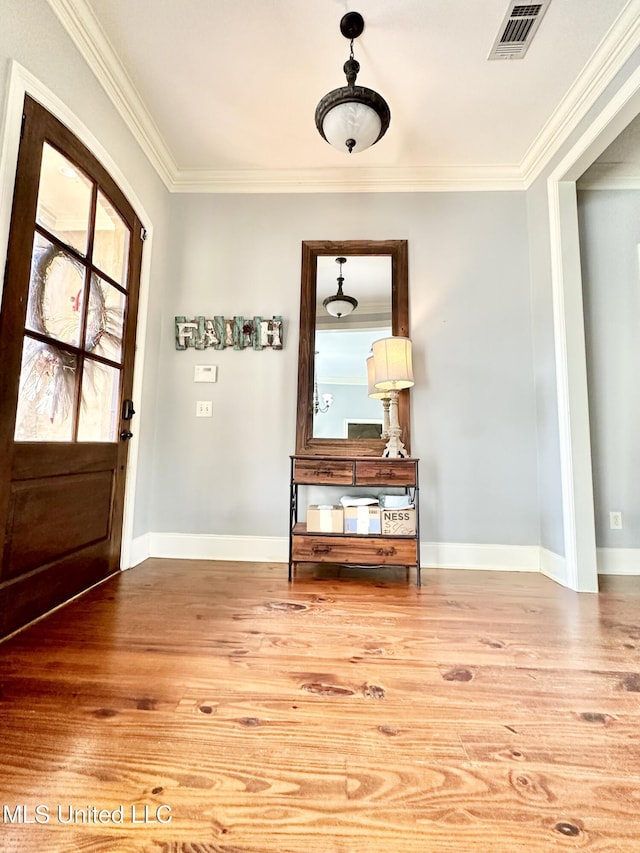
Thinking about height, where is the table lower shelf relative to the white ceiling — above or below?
below

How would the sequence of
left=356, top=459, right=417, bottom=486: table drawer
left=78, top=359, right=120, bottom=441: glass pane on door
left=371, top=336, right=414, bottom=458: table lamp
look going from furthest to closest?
left=371, top=336, right=414, bottom=458: table lamp < left=356, top=459, right=417, bottom=486: table drawer < left=78, top=359, right=120, bottom=441: glass pane on door

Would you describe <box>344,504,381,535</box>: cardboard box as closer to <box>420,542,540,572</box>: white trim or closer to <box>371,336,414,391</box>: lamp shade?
<box>420,542,540,572</box>: white trim

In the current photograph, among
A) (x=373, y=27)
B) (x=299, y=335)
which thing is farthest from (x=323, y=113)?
(x=299, y=335)

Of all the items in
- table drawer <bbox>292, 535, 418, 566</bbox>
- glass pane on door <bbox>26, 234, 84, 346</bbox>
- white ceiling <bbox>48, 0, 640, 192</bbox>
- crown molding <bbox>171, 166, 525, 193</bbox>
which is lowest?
table drawer <bbox>292, 535, 418, 566</bbox>

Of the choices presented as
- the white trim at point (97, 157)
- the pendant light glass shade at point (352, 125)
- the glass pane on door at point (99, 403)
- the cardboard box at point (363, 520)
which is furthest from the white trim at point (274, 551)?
the pendant light glass shade at point (352, 125)

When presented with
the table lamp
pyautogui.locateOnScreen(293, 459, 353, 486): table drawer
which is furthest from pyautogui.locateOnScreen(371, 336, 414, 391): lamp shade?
pyautogui.locateOnScreen(293, 459, 353, 486): table drawer

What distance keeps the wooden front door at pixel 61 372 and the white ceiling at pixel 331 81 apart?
Answer: 574 millimetres

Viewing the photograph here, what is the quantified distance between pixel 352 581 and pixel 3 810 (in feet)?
5.33

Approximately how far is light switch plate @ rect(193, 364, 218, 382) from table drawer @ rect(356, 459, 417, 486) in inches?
45.9

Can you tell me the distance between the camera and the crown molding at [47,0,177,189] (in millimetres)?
1616

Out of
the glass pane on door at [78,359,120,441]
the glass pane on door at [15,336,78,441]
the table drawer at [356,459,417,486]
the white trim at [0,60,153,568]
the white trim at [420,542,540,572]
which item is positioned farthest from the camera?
the white trim at [420,542,540,572]

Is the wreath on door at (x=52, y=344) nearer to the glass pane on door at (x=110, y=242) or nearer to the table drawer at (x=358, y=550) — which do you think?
the glass pane on door at (x=110, y=242)

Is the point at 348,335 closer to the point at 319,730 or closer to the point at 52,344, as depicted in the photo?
the point at 52,344

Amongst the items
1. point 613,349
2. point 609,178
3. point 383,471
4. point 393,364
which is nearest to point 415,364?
point 393,364
